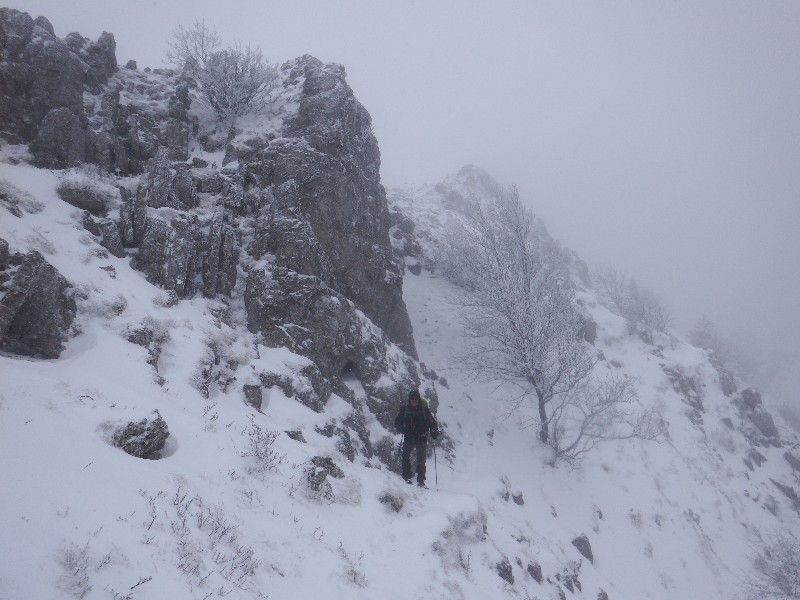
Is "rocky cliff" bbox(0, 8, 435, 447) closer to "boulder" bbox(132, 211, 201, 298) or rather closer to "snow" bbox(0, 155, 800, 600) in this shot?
"boulder" bbox(132, 211, 201, 298)

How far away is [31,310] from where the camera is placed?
7.50 m

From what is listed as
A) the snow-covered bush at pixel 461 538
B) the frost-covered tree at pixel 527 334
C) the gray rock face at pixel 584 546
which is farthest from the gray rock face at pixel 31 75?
the gray rock face at pixel 584 546

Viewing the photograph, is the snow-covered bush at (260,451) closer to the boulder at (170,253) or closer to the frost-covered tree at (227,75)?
the boulder at (170,253)

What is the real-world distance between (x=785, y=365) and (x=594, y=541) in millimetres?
63816

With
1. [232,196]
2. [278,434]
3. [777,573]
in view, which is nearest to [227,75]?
[232,196]

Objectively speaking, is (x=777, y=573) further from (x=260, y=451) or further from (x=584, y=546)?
(x=260, y=451)

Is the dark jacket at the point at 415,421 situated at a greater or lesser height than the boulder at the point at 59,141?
lesser

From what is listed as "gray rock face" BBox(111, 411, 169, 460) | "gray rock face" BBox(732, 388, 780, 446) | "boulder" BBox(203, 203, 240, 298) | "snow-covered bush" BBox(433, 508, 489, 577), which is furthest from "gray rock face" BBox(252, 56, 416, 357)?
"gray rock face" BBox(732, 388, 780, 446)

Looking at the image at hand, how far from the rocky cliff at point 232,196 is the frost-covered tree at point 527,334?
3427 millimetres

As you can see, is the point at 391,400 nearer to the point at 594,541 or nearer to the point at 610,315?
the point at 594,541

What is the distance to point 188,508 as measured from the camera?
5.19m

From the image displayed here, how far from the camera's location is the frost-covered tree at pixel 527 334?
15977 mm

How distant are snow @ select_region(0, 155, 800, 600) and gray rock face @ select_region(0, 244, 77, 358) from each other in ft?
1.13

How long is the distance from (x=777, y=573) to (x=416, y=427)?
17647 mm
